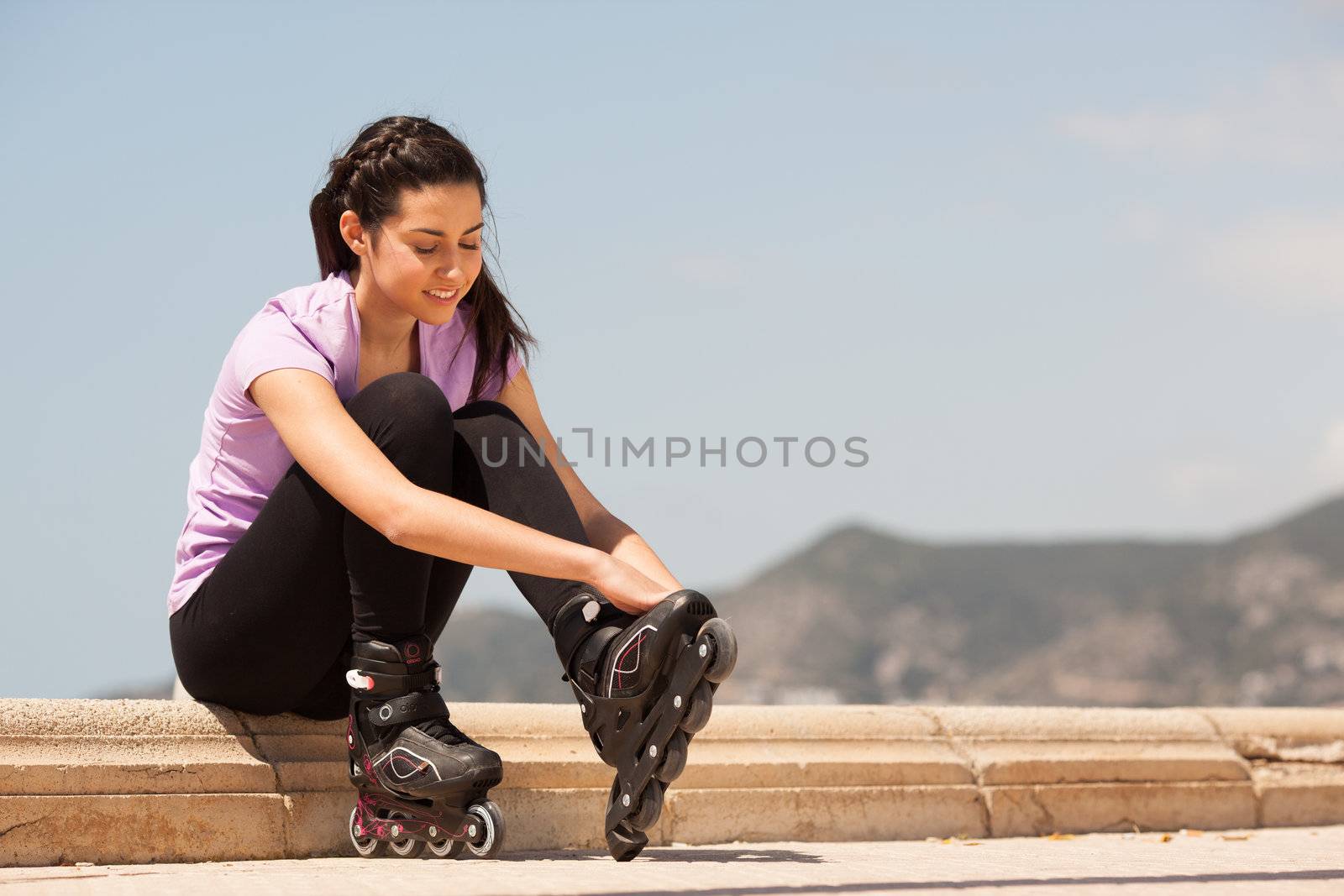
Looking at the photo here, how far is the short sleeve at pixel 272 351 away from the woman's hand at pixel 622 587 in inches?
25.8

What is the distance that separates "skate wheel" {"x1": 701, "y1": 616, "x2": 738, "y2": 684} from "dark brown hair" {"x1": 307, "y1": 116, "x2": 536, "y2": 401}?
98 centimetres

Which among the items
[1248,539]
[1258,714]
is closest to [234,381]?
[1258,714]

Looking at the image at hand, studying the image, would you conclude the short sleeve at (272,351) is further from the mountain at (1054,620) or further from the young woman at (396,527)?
the mountain at (1054,620)

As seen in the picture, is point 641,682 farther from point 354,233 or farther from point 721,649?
point 354,233

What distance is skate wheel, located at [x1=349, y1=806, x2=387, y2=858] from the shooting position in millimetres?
2902

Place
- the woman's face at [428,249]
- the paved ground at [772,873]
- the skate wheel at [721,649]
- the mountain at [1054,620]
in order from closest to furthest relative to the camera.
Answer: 1. the paved ground at [772,873]
2. the skate wheel at [721,649]
3. the woman's face at [428,249]
4. the mountain at [1054,620]

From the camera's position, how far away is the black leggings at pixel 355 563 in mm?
2705

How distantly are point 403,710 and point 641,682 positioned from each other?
511 millimetres

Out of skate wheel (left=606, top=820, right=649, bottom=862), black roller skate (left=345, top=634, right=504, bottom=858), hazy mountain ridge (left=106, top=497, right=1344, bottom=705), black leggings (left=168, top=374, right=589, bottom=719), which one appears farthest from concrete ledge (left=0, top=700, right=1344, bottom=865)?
hazy mountain ridge (left=106, top=497, right=1344, bottom=705)

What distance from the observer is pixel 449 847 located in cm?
277

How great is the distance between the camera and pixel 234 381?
9.44 feet

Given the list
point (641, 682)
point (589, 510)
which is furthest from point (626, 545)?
point (641, 682)

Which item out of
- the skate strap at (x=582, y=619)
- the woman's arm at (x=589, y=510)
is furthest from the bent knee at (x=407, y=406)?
the skate strap at (x=582, y=619)

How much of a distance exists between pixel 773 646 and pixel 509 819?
133 metres
